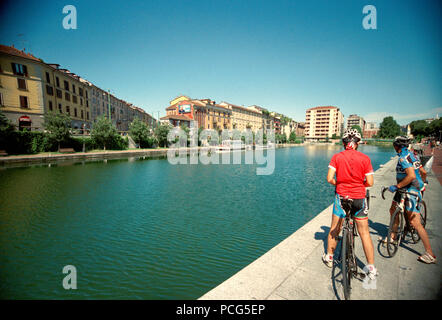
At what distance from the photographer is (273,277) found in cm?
335

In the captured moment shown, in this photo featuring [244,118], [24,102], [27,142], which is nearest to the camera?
[27,142]

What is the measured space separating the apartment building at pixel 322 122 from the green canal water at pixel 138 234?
463 feet

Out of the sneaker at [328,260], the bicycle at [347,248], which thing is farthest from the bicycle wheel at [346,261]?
the sneaker at [328,260]

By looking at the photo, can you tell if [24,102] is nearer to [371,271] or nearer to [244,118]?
[371,271]

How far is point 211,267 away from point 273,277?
2.44 m

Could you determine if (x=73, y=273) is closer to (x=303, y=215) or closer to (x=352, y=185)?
(x=352, y=185)

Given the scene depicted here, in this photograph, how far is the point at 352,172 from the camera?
327 centimetres

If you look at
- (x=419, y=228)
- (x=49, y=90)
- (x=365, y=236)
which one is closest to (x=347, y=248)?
(x=365, y=236)

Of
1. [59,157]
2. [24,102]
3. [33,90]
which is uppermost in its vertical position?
[33,90]

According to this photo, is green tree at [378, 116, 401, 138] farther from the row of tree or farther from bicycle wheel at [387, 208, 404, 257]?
bicycle wheel at [387, 208, 404, 257]

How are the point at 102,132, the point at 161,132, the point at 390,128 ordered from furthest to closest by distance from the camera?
1. the point at 390,128
2. the point at 161,132
3. the point at 102,132

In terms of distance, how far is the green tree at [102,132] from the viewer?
115 feet

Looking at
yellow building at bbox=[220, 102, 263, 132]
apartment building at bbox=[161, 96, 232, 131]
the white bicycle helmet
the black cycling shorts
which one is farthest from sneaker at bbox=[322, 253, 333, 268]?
yellow building at bbox=[220, 102, 263, 132]

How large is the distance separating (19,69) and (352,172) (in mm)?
46029
